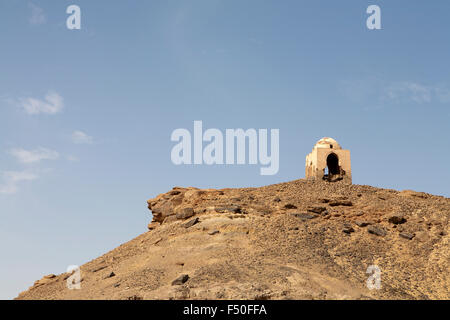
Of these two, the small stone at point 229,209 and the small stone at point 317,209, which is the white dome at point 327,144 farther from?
the small stone at point 229,209

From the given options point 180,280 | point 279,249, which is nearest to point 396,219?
point 279,249

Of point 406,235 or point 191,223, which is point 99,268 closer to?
point 191,223

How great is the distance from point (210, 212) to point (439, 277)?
11.3 metres

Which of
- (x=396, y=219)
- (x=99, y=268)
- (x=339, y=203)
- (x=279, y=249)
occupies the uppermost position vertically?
(x=339, y=203)

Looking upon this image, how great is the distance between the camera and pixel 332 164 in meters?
39.3

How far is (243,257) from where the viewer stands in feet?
65.7

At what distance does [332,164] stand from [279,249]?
1952 centimetres

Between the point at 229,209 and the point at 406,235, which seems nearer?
the point at 406,235

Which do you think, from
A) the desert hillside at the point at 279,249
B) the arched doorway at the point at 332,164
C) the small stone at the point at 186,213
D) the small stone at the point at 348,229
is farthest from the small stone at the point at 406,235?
the arched doorway at the point at 332,164

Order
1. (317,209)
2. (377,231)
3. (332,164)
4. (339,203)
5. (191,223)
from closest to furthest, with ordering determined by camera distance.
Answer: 1. (377,231)
2. (191,223)
3. (317,209)
4. (339,203)
5. (332,164)

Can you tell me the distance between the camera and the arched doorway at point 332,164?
1528 inches
